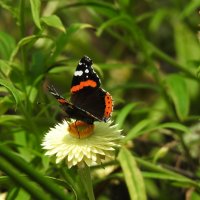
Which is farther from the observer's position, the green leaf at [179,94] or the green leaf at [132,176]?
the green leaf at [179,94]

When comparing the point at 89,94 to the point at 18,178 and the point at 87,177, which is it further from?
the point at 18,178

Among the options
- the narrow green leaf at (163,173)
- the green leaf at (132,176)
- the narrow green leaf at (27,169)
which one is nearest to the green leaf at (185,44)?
the narrow green leaf at (163,173)

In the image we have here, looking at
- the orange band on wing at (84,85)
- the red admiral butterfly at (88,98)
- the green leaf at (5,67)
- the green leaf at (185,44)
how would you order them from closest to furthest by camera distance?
1. the red admiral butterfly at (88,98)
2. the orange band on wing at (84,85)
3. the green leaf at (5,67)
4. the green leaf at (185,44)

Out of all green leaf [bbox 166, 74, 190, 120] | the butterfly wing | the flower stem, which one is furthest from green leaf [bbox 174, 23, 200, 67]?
the flower stem

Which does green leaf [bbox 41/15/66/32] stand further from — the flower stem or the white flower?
the flower stem

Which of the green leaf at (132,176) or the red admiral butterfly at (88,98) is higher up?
the red admiral butterfly at (88,98)

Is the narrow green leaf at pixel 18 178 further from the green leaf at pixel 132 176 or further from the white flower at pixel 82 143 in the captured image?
the green leaf at pixel 132 176

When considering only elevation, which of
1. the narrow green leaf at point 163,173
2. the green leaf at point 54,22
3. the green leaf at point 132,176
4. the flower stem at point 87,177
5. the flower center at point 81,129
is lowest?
the narrow green leaf at point 163,173
